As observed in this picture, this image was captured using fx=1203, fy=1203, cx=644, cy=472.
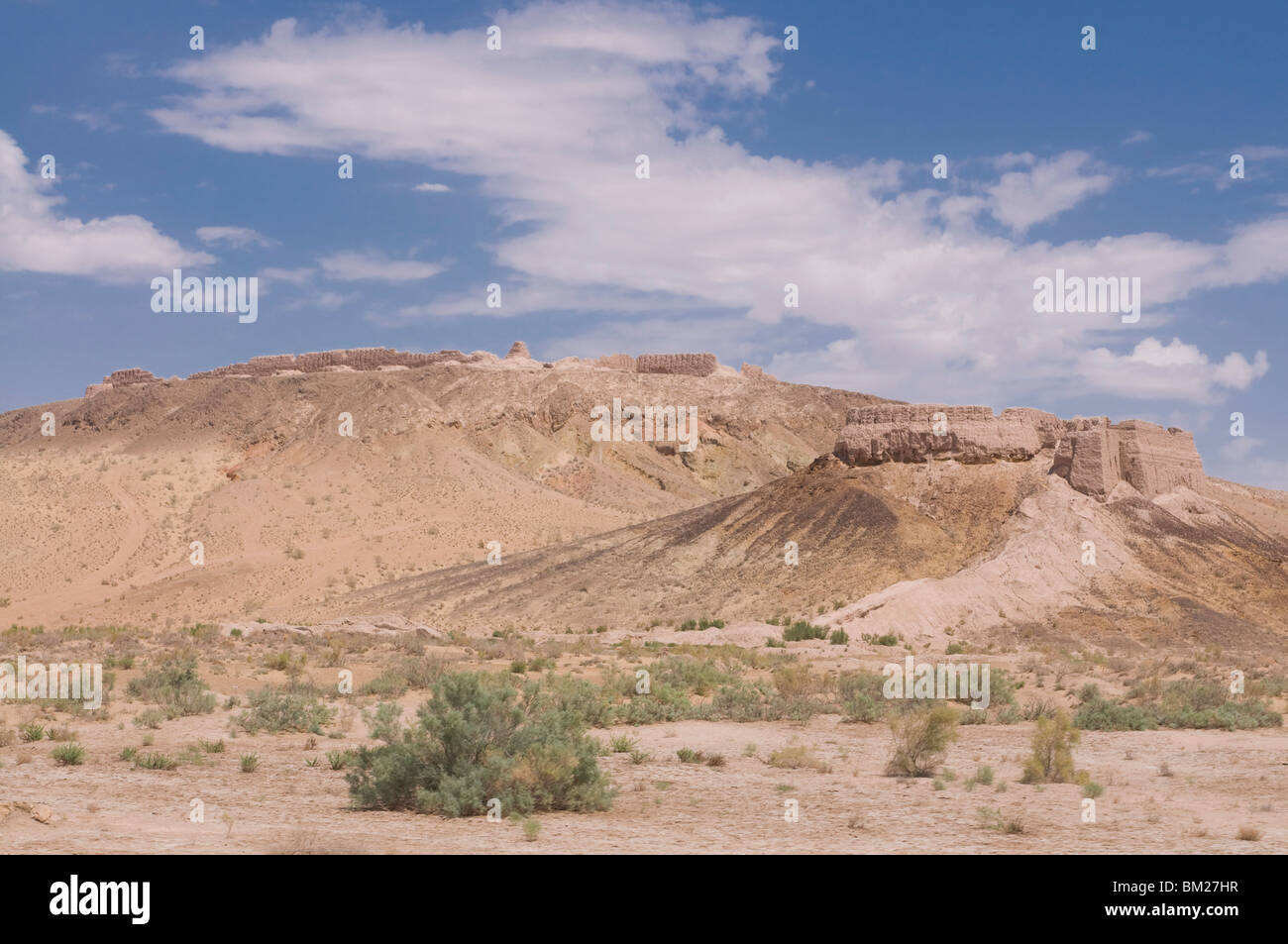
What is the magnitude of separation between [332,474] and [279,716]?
58984 mm

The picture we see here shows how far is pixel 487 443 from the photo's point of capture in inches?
3231

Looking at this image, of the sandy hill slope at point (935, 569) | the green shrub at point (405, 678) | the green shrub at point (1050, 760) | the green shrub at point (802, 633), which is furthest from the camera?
the sandy hill slope at point (935, 569)

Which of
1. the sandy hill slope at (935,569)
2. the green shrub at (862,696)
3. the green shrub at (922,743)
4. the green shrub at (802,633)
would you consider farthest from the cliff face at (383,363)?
the green shrub at (922,743)

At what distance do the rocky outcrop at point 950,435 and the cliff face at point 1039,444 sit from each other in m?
0.04

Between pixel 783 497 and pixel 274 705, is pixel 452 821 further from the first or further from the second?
pixel 783 497

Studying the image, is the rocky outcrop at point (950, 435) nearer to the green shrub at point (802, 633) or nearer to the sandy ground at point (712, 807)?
the green shrub at point (802, 633)

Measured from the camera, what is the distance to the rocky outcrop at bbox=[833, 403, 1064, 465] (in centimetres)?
4372

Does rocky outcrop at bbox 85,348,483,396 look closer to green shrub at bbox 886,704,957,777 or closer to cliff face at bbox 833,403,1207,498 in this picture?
cliff face at bbox 833,403,1207,498

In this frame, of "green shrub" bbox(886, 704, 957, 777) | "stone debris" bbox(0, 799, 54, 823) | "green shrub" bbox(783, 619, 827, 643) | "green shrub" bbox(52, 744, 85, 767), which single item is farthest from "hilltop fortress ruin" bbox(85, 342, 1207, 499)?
"stone debris" bbox(0, 799, 54, 823)

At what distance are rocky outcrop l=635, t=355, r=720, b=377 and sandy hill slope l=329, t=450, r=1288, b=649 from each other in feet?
160

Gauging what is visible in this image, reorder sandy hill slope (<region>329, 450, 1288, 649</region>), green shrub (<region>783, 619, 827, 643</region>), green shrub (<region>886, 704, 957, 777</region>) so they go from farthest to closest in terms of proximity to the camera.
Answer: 1. sandy hill slope (<region>329, 450, 1288, 649</region>)
2. green shrub (<region>783, 619, 827, 643</region>)
3. green shrub (<region>886, 704, 957, 777</region>)

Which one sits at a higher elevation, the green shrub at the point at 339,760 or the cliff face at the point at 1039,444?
the cliff face at the point at 1039,444

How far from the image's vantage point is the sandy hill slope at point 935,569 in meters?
35.6
